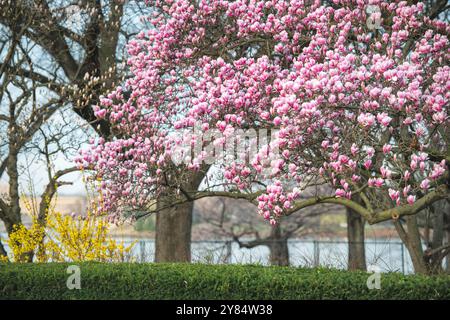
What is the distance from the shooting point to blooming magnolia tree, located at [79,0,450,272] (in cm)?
674

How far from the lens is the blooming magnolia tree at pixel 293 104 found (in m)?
6.74

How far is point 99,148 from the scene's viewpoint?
8734 mm

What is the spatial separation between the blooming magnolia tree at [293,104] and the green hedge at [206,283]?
0.80 m

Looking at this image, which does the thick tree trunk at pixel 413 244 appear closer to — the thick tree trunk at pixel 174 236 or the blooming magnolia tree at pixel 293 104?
the blooming magnolia tree at pixel 293 104

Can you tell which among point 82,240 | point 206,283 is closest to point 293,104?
point 206,283

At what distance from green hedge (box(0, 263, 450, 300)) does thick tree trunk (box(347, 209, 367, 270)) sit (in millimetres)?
7545

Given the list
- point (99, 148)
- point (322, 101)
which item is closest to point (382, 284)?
point (322, 101)

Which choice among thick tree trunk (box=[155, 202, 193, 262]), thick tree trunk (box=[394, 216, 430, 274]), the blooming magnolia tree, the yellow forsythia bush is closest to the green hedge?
the blooming magnolia tree

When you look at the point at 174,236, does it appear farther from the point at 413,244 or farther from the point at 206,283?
the point at 206,283

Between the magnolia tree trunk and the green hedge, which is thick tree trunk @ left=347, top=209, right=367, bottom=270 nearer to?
the magnolia tree trunk

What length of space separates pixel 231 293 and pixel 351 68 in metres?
2.96

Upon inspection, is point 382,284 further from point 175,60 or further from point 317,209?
point 317,209

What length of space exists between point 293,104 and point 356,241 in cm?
942

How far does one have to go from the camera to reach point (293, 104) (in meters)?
6.56
